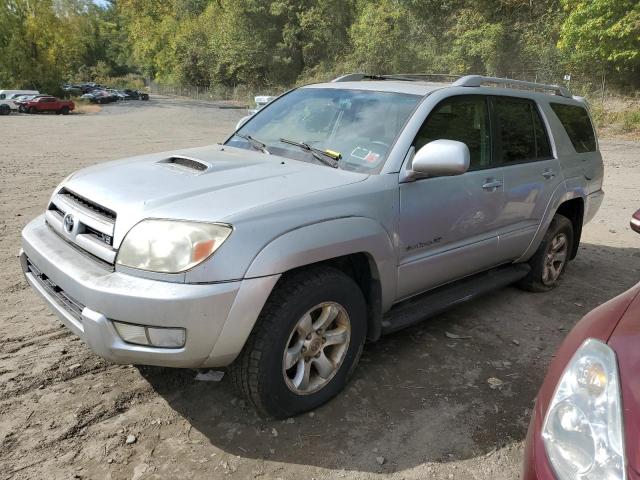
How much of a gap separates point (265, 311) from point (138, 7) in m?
96.2

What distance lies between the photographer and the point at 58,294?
279 centimetres

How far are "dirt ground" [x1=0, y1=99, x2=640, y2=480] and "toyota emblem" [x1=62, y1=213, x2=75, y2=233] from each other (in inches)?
36.8

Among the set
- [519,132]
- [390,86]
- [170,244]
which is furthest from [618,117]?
[170,244]

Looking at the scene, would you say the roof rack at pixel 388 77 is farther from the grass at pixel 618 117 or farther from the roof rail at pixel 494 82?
the grass at pixel 618 117

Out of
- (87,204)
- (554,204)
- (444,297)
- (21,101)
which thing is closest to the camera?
(87,204)

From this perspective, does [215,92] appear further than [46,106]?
Yes

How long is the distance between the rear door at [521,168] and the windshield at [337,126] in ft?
3.25

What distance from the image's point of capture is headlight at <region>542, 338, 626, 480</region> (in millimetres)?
1454

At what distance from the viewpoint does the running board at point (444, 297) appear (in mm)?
3305

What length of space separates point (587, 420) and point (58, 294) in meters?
2.47

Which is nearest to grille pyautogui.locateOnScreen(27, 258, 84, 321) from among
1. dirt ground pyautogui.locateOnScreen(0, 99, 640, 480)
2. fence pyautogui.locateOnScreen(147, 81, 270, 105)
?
dirt ground pyautogui.locateOnScreen(0, 99, 640, 480)

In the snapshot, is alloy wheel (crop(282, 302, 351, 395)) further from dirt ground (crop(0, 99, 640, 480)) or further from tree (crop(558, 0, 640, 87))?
tree (crop(558, 0, 640, 87))

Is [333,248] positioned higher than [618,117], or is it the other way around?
[333,248]

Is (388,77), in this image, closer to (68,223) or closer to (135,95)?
(68,223)
